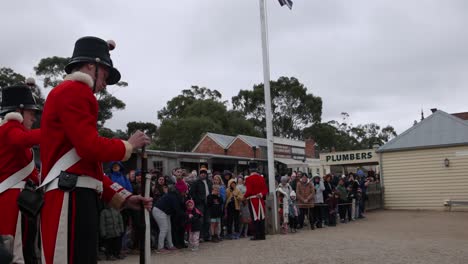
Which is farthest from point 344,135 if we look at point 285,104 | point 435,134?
point 435,134

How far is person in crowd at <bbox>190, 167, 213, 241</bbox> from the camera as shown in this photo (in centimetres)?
1228

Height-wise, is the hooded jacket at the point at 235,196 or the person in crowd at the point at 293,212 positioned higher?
the hooded jacket at the point at 235,196

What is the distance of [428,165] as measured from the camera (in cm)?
2216

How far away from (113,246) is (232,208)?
466 centimetres

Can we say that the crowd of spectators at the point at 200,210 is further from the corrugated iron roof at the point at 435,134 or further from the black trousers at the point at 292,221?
the corrugated iron roof at the point at 435,134

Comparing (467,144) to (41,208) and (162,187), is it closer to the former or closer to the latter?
(162,187)

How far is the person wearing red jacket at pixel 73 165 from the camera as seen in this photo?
114 inches

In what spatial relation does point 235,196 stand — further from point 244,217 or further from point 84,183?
point 84,183

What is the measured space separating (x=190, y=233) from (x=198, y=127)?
38603 mm

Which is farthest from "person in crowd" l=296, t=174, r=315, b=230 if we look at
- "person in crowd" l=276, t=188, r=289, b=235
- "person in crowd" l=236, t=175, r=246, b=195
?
"person in crowd" l=236, t=175, r=246, b=195

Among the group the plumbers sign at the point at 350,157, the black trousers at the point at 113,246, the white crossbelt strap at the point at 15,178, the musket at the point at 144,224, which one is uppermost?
the plumbers sign at the point at 350,157

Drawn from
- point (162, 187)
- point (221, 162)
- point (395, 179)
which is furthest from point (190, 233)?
point (221, 162)

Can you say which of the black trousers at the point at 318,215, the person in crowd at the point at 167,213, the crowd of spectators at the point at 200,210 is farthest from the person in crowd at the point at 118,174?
the black trousers at the point at 318,215

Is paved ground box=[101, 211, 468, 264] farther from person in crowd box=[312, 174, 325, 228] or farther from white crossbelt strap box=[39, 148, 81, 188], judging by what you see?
white crossbelt strap box=[39, 148, 81, 188]
